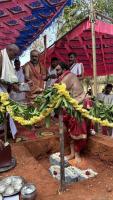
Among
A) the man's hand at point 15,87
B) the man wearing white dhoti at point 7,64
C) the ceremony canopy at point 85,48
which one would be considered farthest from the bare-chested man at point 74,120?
the ceremony canopy at point 85,48

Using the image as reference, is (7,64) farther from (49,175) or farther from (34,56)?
(49,175)

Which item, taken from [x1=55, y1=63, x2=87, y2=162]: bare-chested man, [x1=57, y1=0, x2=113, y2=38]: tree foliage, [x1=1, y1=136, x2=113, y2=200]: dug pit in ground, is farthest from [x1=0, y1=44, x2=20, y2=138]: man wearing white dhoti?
[x1=57, y1=0, x2=113, y2=38]: tree foliage

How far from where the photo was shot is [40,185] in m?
4.78

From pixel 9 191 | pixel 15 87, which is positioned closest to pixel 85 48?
pixel 15 87

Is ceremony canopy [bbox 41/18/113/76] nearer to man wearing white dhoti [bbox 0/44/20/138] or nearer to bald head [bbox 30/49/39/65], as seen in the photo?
bald head [bbox 30/49/39/65]

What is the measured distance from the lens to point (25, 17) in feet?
25.8

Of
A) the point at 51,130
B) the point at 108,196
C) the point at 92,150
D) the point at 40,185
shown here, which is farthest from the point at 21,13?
the point at 108,196

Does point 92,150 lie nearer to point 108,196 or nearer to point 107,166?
point 107,166

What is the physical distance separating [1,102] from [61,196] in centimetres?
182

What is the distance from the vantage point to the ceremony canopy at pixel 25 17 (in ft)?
22.6

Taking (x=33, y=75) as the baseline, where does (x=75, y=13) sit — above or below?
above

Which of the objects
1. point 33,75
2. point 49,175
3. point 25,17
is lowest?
point 49,175

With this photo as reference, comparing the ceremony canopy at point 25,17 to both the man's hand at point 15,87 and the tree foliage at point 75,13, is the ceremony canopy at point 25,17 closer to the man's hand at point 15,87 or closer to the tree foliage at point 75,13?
→ the man's hand at point 15,87

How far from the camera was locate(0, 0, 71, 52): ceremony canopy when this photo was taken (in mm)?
6895
